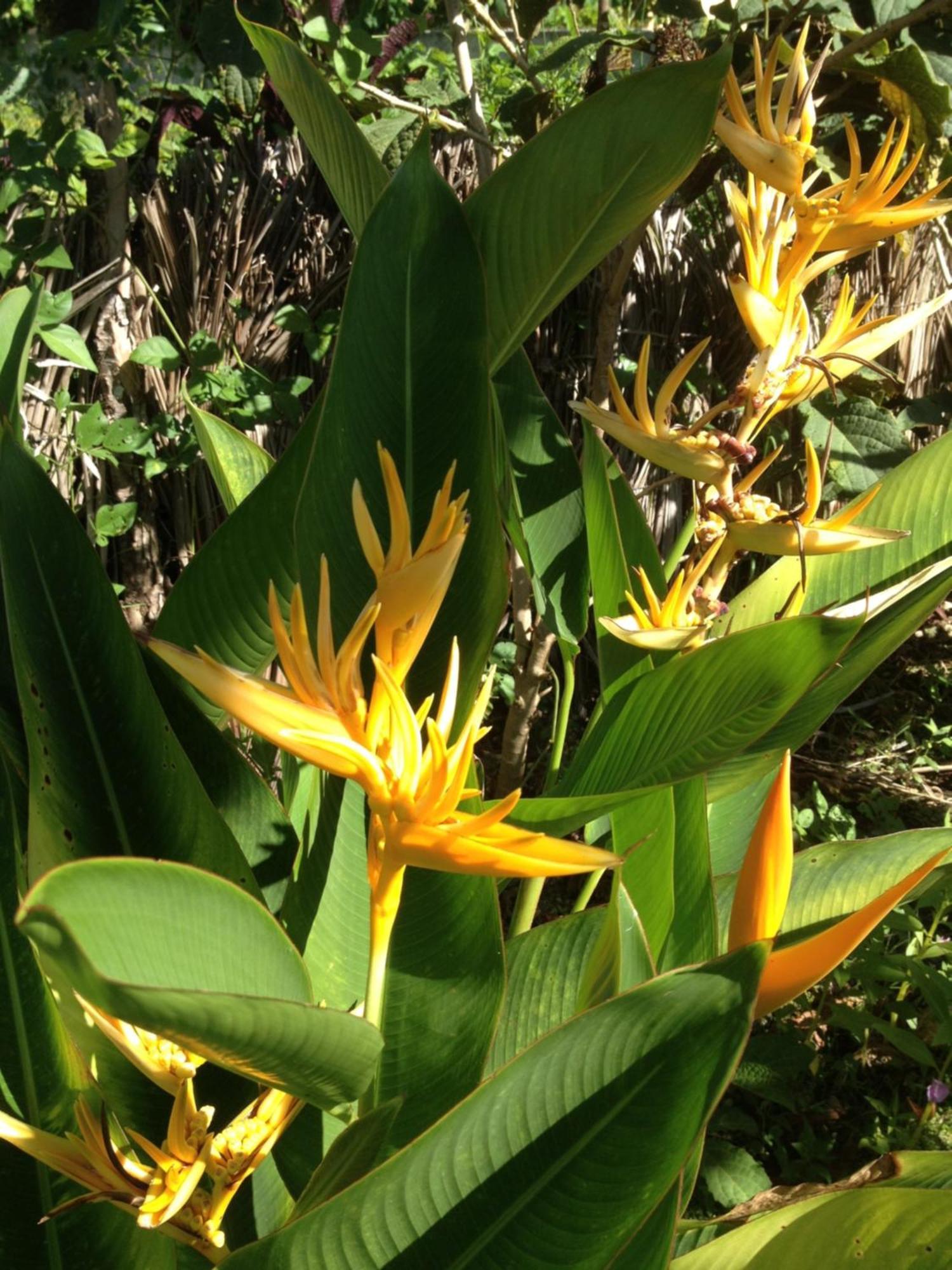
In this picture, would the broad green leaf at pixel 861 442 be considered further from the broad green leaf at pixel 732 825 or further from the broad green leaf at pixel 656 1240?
the broad green leaf at pixel 656 1240

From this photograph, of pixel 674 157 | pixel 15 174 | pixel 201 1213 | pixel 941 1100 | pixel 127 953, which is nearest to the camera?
pixel 127 953

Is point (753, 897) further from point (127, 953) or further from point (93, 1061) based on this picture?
point (93, 1061)

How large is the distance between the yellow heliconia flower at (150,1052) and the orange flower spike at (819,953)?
0.29 meters

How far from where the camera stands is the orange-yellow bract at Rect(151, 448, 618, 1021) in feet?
1.56

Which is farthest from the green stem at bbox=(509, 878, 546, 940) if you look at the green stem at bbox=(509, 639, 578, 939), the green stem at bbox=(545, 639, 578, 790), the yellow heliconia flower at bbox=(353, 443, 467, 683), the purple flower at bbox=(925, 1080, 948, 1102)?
the purple flower at bbox=(925, 1080, 948, 1102)

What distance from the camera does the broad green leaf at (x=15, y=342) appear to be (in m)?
Answer: 0.80

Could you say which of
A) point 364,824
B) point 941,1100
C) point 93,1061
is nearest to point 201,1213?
point 93,1061

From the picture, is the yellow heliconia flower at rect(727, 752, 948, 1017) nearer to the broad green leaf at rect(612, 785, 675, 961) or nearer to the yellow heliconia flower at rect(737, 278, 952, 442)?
the broad green leaf at rect(612, 785, 675, 961)

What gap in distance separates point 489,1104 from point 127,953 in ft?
0.63

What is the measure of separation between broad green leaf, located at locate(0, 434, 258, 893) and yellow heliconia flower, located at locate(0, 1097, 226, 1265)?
0.16 metres

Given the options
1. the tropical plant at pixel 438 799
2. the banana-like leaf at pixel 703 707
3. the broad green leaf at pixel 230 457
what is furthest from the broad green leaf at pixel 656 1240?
the broad green leaf at pixel 230 457

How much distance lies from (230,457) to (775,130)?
23.3 inches

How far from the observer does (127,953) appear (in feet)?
1.45

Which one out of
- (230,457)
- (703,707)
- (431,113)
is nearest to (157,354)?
(431,113)
